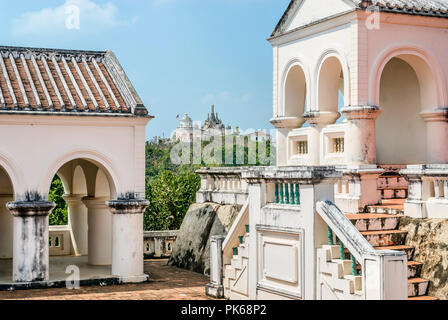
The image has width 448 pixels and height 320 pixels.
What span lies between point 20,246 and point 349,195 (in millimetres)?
7748

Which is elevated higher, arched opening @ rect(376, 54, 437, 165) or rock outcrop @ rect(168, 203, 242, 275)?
arched opening @ rect(376, 54, 437, 165)

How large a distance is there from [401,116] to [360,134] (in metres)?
2.29

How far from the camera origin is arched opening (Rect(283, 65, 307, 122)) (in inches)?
691

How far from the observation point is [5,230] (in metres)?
21.8

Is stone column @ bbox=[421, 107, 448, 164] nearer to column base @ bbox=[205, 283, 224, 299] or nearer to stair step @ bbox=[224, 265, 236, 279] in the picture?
stair step @ bbox=[224, 265, 236, 279]

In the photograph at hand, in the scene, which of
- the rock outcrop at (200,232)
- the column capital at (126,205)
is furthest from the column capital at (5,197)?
the column capital at (126,205)

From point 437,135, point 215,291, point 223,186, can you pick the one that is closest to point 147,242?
point 223,186

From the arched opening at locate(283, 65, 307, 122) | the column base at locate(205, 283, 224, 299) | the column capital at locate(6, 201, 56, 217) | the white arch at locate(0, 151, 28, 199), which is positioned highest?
the arched opening at locate(283, 65, 307, 122)

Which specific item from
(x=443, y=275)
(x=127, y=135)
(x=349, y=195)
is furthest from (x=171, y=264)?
(x=443, y=275)

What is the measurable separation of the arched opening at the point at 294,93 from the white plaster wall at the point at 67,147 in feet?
11.7

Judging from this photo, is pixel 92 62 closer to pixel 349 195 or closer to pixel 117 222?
pixel 117 222

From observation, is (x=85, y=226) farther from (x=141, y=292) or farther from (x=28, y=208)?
(x=141, y=292)

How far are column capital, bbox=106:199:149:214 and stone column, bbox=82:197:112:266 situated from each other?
2.41 metres

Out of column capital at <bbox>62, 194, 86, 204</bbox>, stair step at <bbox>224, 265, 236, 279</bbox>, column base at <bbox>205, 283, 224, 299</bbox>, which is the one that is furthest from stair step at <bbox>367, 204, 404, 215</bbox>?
column capital at <bbox>62, 194, 86, 204</bbox>
